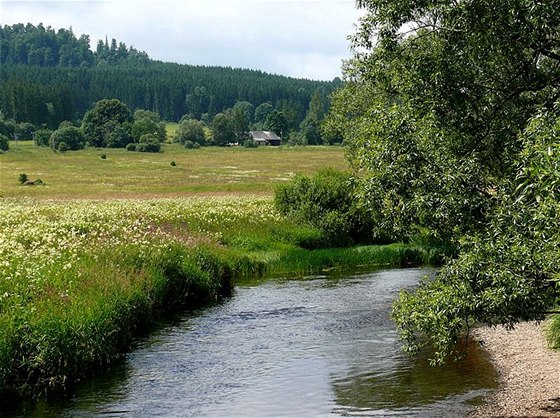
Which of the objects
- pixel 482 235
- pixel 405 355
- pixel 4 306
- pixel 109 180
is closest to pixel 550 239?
pixel 482 235

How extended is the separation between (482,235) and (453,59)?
18.8 feet

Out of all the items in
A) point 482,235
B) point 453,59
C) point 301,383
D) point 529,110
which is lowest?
point 301,383

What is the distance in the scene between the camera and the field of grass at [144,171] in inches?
2808

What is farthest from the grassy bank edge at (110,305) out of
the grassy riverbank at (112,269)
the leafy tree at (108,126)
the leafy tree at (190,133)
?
the leafy tree at (190,133)

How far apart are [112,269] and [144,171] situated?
78983 mm

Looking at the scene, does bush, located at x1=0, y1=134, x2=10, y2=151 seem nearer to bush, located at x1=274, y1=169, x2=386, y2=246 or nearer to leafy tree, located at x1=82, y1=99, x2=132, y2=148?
leafy tree, located at x1=82, y1=99, x2=132, y2=148

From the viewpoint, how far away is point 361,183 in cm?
1642

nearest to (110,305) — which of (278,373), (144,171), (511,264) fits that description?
(278,373)

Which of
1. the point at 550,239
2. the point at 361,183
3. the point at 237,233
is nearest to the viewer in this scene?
the point at 550,239

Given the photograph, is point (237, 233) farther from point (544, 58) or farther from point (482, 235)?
point (482, 235)

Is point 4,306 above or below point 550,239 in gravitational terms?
below

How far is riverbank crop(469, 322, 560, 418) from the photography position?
14.8 m

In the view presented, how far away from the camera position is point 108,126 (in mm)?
165875

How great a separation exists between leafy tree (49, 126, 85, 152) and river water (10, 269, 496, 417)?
124612 mm
